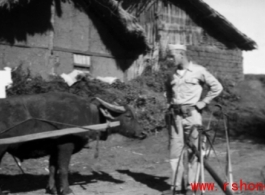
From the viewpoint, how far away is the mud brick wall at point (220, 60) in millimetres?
15578

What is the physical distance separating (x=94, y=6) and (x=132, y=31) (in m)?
→ 1.60

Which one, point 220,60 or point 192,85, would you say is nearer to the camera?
point 192,85

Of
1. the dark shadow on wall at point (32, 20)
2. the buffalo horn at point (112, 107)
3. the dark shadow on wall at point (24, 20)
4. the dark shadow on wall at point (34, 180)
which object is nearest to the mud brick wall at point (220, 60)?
the dark shadow on wall at point (32, 20)

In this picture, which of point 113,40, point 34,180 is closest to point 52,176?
point 34,180

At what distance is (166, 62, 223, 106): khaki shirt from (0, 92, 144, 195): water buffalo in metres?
1.26

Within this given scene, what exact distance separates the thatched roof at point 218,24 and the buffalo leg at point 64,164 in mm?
11359

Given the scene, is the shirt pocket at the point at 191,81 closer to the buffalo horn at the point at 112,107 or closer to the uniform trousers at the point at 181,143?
the uniform trousers at the point at 181,143

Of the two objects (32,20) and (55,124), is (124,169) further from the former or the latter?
(32,20)

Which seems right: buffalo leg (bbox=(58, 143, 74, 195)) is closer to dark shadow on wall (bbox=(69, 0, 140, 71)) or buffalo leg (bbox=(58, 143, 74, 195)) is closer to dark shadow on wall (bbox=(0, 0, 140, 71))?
dark shadow on wall (bbox=(0, 0, 140, 71))

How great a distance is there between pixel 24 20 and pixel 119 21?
10.1 ft

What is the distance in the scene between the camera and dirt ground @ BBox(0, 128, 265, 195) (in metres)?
6.15

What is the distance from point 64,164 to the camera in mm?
5836

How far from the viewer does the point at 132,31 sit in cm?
1220

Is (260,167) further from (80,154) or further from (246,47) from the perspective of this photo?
(246,47)
